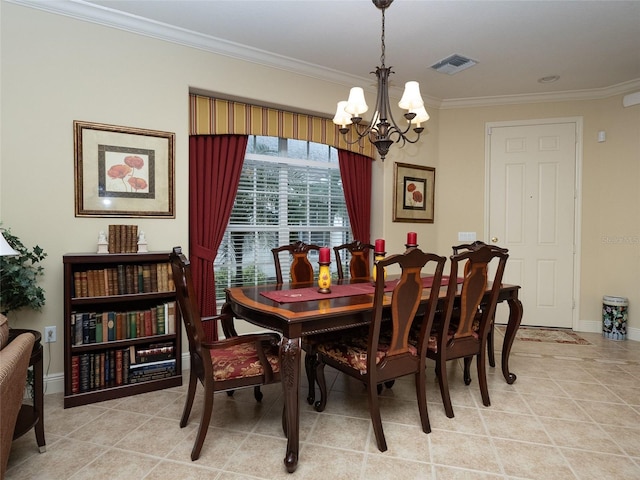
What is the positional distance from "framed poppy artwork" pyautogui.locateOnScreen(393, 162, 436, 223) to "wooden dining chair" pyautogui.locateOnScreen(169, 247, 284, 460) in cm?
285

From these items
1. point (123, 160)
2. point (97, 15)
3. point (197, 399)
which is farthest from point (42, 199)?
point (197, 399)

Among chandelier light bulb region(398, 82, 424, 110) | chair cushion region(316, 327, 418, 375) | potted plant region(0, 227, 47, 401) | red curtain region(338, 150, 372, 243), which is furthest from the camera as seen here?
red curtain region(338, 150, 372, 243)

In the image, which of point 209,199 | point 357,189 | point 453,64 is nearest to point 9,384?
point 209,199

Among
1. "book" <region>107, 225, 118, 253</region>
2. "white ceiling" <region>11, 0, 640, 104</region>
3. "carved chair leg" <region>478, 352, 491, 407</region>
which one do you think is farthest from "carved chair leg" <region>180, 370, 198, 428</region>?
"white ceiling" <region>11, 0, 640, 104</region>

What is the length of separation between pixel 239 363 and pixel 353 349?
653 millimetres

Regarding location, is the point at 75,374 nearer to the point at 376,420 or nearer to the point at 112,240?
the point at 112,240

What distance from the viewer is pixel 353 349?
2.15m

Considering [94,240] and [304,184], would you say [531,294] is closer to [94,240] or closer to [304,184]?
[304,184]

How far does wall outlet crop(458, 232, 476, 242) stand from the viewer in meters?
4.68

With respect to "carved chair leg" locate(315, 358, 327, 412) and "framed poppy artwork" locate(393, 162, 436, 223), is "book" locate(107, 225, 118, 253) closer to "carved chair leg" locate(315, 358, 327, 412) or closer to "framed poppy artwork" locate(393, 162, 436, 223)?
"carved chair leg" locate(315, 358, 327, 412)

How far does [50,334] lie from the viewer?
2.63 meters

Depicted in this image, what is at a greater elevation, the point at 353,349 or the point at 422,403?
the point at 353,349

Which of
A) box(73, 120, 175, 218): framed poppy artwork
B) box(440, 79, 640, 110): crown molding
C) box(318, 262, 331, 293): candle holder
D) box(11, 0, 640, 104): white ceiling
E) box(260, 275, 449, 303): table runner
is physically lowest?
box(260, 275, 449, 303): table runner

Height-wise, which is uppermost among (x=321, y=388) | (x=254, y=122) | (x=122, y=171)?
(x=254, y=122)
